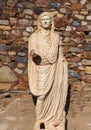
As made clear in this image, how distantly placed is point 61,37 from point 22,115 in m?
1.28

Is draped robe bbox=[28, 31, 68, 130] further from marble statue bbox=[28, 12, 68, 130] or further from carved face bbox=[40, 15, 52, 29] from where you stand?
carved face bbox=[40, 15, 52, 29]

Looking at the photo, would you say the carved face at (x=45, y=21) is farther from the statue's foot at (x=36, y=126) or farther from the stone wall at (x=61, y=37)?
the statue's foot at (x=36, y=126)

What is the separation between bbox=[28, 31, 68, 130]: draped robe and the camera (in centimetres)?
727

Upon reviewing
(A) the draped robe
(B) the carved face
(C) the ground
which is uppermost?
(B) the carved face

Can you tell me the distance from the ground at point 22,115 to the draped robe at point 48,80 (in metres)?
0.41

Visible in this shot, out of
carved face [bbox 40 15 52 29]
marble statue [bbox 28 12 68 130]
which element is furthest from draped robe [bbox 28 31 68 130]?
carved face [bbox 40 15 52 29]

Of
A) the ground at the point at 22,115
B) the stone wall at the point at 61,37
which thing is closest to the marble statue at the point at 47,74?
the ground at the point at 22,115

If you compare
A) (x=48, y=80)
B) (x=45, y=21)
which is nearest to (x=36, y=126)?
(x=48, y=80)

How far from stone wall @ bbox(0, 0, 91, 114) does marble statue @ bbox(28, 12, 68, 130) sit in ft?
2.53

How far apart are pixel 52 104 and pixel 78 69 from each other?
1238mm

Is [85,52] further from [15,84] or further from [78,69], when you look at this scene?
[15,84]

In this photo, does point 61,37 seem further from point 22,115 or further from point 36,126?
point 36,126

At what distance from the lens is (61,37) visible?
327 inches

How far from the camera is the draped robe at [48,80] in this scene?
7.27 meters
